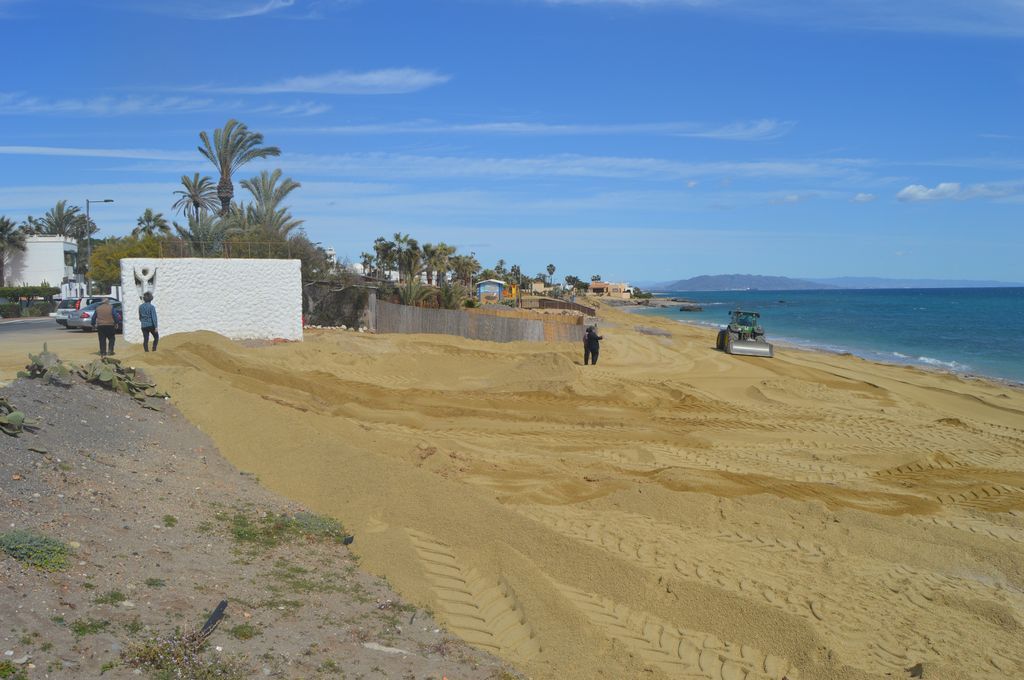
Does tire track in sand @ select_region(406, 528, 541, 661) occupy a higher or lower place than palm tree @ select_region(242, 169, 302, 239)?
lower

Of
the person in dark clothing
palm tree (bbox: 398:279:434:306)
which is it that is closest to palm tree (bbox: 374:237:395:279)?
palm tree (bbox: 398:279:434:306)

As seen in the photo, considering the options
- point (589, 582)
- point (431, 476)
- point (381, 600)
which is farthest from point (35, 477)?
point (589, 582)

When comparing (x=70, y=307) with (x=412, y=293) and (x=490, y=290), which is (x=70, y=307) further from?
(x=490, y=290)

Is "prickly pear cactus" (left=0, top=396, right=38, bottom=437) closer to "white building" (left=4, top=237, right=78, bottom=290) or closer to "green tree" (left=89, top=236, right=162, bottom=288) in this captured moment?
"green tree" (left=89, top=236, right=162, bottom=288)

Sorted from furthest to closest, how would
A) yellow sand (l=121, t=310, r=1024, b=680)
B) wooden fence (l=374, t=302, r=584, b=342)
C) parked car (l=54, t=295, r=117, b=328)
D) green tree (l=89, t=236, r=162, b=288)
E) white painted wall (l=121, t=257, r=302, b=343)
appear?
green tree (l=89, t=236, r=162, b=288) < parked car (l=54, t=295, r=117, b=328) < wooden fence (l=374, t=302, r=584, b=342) < white painted wall (l=121, t=257, r=302, b=343) < yellow sand (l=121, t=310, r=1024, b=680)

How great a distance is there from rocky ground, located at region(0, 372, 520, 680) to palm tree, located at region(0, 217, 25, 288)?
58.6 m

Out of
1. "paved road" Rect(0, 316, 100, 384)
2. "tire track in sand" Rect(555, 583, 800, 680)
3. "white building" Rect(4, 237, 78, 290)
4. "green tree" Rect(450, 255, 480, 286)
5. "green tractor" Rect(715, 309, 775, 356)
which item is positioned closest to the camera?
"tire track in sand" Rect(555, 583, 800, 680)

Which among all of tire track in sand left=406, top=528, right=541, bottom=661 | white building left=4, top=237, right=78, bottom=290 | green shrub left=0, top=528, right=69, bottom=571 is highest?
white building left=4, top=237, right=78, bottom=290

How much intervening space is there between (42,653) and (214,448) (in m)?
6.61

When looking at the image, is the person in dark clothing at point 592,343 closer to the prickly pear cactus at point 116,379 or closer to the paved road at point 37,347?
the paved road at point 37,347

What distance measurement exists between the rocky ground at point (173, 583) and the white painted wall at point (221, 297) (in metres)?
14.6

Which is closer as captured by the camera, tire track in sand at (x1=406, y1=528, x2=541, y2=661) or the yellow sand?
tire track in sand at (x1=406, y1=528, x2=541, y2=661)

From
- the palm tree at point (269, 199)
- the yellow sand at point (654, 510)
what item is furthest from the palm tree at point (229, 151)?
the yellow sand at point (654, 510)

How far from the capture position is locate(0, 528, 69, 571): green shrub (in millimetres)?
5871
